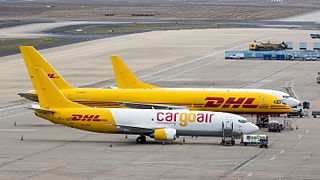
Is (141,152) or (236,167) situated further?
(141,152)

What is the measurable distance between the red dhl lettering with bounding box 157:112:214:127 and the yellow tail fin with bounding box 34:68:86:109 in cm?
779

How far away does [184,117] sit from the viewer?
3351 inches

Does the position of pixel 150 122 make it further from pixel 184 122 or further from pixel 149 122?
pixel 184 122

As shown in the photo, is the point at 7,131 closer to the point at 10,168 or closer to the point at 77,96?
the point at 77,96

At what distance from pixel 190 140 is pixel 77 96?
1464 cm

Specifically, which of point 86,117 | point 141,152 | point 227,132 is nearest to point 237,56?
point 227,132

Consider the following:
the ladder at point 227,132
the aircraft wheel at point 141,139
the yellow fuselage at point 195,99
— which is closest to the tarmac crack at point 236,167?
the ladder at point 227,132

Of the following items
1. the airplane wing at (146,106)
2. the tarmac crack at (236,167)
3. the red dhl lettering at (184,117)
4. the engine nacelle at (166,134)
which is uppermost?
the airplane wing at (146,106)

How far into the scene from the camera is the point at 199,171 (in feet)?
235

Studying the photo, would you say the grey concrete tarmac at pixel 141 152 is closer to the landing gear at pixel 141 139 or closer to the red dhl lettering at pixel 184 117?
the landing gear at pixel 141 139

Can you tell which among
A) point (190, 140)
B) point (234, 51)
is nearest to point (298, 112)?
point (190, 140)

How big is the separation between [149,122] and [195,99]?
11578mm

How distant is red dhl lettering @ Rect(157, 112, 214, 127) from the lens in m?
84.9

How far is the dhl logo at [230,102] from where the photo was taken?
9562 cm
